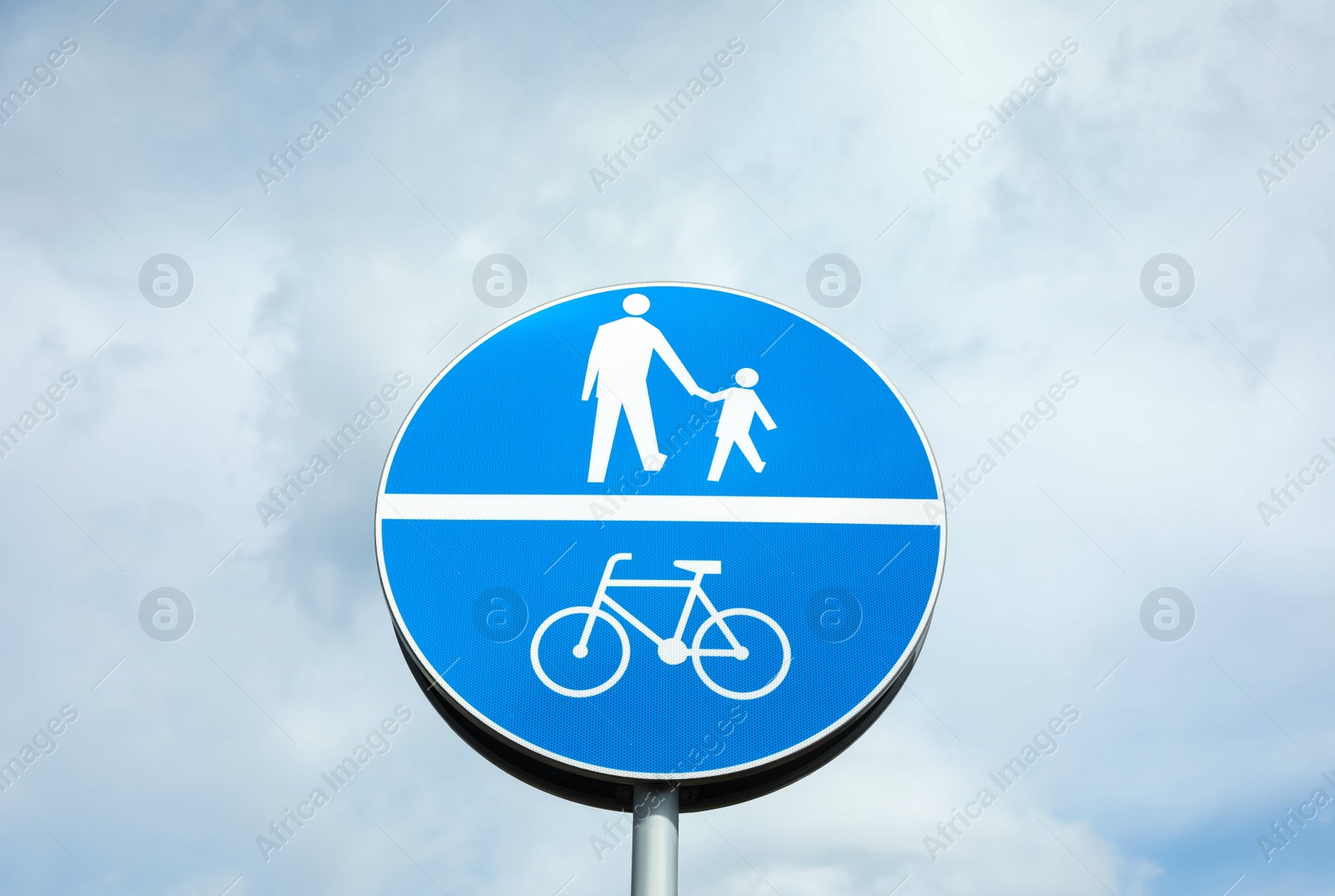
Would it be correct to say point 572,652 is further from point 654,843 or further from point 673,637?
point 654,843

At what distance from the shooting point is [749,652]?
5.43m

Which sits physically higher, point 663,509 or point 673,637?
point 663,509

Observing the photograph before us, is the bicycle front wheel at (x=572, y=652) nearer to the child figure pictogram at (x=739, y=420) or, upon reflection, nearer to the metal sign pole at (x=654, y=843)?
the metal sign pole at (x=654, y=843)

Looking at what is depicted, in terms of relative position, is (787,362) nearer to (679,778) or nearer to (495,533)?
(495,533)

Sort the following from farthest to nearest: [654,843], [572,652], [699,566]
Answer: [699,566] → [572,652] → [654,843]

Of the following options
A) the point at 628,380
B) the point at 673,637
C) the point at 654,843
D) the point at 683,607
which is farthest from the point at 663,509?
the point at 654,843

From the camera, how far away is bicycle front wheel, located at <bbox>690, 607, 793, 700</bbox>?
17.6 feet

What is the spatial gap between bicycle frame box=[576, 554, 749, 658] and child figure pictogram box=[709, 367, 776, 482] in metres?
0.52

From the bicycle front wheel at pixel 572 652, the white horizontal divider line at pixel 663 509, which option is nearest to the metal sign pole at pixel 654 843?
the bicycle front wheel at pixel 572 652

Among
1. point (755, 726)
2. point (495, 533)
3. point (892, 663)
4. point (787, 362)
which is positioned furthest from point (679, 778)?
point (787, 362)

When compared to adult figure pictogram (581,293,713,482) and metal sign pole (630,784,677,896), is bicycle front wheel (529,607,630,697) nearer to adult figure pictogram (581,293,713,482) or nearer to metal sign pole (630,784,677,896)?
metal sign pole (630,784,677,896)

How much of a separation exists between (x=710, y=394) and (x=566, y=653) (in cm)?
165

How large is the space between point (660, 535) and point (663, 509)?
0.49ft

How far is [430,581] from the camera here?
18.5 feet
